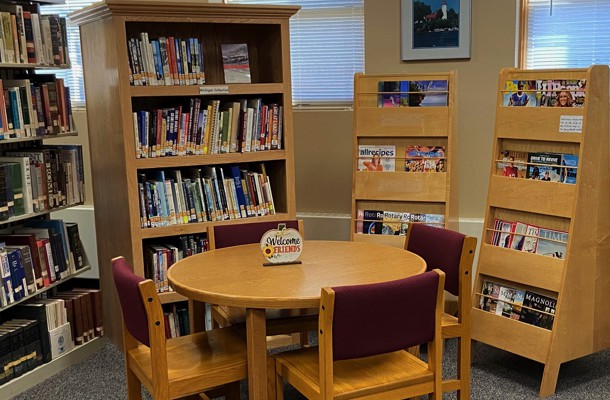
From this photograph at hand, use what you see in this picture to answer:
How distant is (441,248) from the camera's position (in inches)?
125

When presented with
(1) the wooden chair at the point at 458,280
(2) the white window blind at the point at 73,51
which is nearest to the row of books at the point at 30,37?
(2) the white window blind at the point at 73,51

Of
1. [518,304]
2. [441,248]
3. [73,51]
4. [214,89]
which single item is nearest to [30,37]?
[214,89]

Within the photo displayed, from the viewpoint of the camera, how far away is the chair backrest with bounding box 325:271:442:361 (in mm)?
2295

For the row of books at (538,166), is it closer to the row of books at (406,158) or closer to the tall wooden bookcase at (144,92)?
the row of books at (406,158)

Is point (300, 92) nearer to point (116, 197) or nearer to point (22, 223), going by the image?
point (116, 197)

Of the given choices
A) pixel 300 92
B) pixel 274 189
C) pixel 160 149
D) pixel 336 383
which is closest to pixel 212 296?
pixel 336 383

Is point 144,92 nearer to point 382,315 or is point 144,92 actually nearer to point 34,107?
point 34,107

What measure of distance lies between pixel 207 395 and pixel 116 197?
4.16ft

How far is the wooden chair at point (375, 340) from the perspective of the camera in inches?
90.6

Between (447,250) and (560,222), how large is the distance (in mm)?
651

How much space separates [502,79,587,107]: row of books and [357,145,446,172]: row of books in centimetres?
50

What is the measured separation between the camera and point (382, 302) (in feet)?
7.63

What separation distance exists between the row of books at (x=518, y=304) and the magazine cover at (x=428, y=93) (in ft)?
3.27

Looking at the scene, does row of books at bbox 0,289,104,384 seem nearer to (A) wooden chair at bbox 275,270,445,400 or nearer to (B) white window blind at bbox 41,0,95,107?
(A) wooden chair at bbox 275,270,445,400
